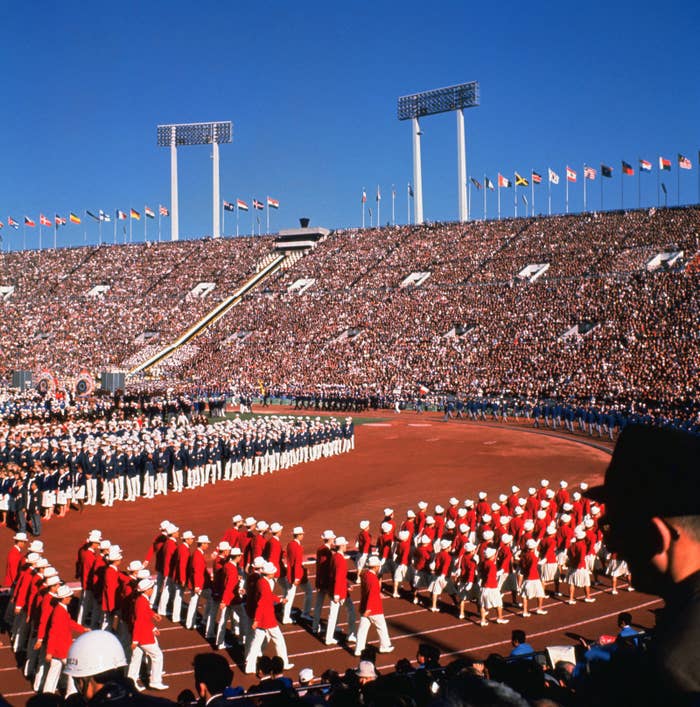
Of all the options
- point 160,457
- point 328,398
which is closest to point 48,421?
point 160,457

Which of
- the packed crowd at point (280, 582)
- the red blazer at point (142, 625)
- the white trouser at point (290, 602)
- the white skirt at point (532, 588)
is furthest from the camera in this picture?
the white skirt at point (532, 588)

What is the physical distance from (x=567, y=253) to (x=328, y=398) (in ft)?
77.1

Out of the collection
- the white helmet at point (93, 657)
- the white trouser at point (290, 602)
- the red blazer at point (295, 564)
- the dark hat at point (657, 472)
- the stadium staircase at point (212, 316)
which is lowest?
the white trouser at point (290, 602)

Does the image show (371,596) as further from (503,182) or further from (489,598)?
(503,182)

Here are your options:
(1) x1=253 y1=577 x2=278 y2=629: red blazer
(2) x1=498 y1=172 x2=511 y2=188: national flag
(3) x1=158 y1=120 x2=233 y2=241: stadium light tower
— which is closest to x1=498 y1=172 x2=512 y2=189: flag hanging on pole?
(2) x1=498 y1=172 x2=511 y2=188: national flag

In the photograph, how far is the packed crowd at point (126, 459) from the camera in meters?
19.2

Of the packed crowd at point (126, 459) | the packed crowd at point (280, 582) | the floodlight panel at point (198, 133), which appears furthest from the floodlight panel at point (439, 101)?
the packed crowd at point (280, 582)

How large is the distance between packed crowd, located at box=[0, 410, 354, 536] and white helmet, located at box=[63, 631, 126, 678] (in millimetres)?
14838

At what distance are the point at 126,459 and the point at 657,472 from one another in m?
21.9

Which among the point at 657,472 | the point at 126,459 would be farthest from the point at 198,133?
the point at 657,472

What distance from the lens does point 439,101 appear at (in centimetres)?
7794

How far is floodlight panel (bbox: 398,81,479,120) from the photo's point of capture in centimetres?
A: 7544

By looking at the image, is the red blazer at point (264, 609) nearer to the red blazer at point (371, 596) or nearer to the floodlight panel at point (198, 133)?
the red blazer at point (371, 596)

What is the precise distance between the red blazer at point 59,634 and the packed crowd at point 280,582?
0.01m
